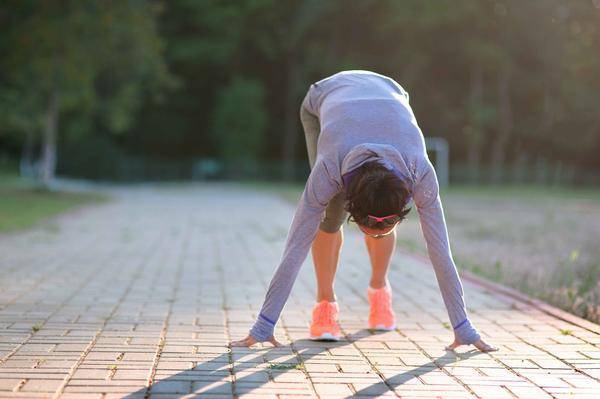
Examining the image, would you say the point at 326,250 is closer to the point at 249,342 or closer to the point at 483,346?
the point at 249,342

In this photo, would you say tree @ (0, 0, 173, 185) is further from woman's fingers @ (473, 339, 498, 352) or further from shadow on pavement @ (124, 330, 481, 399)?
woman's fingers @ (473, 339, 498, 352)

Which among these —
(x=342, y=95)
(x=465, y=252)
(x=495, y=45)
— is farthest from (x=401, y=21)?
(x=342, y=95)

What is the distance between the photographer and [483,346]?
4.24 meters

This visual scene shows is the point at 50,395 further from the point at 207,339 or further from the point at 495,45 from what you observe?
the point at 495,45

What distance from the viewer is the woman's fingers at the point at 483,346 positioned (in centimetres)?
421

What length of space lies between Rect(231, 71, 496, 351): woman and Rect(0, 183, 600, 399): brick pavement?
0.28 metres

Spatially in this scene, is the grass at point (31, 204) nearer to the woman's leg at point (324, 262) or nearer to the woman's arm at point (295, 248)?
the woman's leg at point (324, 262)

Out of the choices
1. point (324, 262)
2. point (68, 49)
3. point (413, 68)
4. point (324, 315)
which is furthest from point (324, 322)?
point (413, 68)

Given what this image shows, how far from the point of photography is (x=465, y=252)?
1010cm

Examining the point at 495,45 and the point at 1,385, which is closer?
the point at 1,385

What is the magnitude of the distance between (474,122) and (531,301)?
41.7m

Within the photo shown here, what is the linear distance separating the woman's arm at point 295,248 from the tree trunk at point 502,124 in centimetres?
4475

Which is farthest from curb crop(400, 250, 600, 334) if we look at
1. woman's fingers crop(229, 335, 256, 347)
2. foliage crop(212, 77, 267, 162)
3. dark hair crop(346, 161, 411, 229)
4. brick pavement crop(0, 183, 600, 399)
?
foliage crop(212, 77, 267, 162)

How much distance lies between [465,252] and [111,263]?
4396 mm
